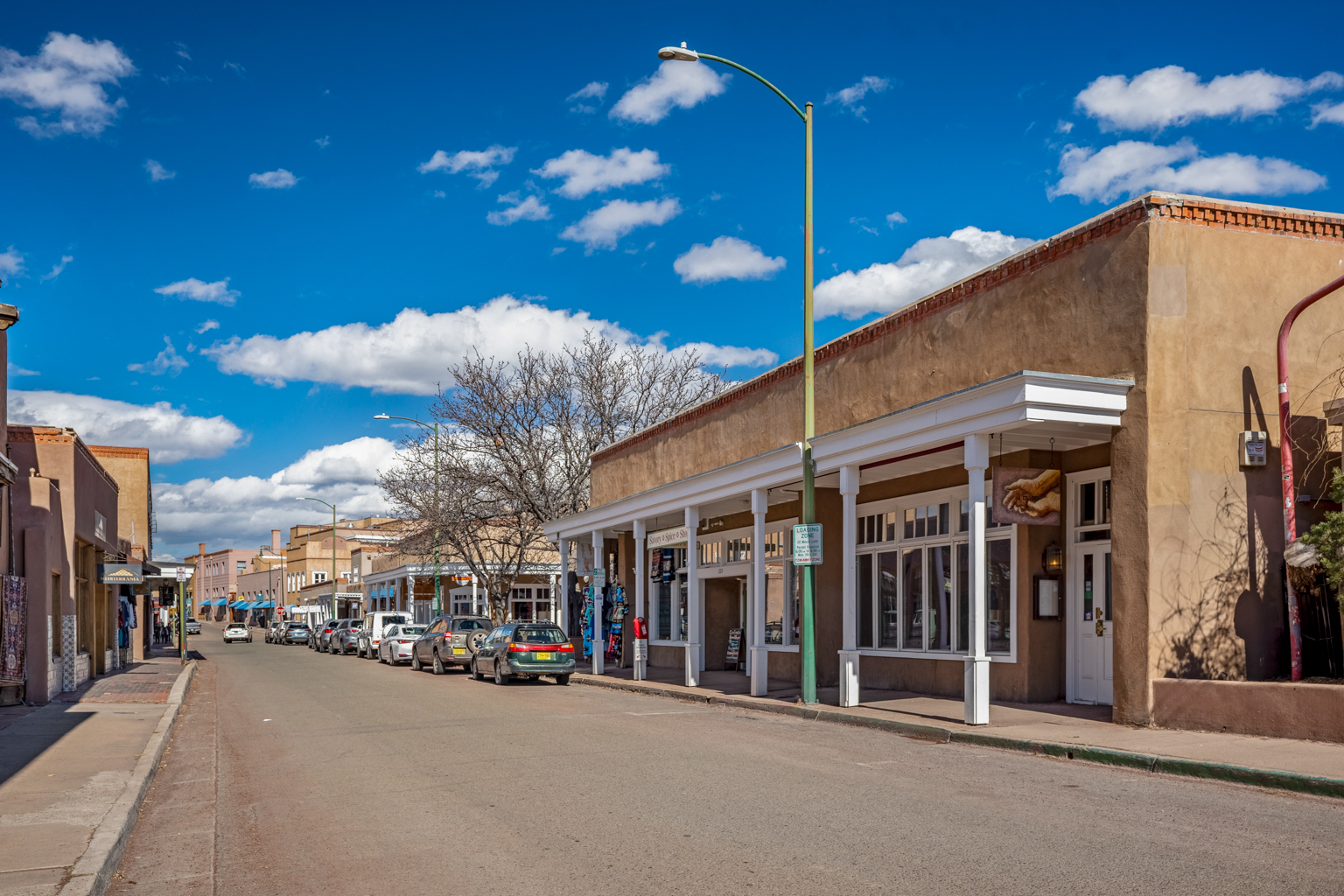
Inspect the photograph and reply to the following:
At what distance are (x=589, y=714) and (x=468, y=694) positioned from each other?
5541 mm

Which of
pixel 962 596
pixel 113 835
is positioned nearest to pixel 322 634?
pixel 962 596

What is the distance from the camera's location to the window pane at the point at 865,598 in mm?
21469

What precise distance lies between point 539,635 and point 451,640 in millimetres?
5861

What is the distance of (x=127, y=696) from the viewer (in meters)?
22.5

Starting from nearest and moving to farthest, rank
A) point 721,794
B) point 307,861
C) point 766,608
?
point 307,861 < point 721,794 < point 766,608

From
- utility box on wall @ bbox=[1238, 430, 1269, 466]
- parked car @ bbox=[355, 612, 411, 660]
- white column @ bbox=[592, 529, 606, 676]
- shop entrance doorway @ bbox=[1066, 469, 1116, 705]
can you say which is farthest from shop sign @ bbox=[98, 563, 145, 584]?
utility box on wall @ bbox=[1238, 430, 1269, 466]

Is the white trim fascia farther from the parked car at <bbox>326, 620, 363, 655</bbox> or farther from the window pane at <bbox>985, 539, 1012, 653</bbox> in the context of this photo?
the parked car at <bbox>326, 620, 363, 655</bbox>

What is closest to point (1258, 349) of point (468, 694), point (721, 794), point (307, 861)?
point (721, 794)

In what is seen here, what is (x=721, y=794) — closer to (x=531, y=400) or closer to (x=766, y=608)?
(x=766, y=608)

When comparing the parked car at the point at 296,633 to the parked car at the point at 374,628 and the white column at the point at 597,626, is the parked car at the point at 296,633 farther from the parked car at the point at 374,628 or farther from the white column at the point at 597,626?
the white column at the point at 597,626

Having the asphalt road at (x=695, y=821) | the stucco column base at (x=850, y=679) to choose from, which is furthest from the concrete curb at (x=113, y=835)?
the stucco column base at (x=850, y=679)

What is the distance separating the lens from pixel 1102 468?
16.0 m

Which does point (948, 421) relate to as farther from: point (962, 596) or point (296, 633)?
point (296, 633)

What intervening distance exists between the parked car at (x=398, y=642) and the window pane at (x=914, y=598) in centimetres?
2017
